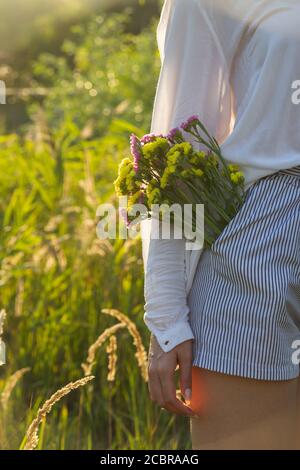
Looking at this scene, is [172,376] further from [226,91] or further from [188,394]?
[226,91]

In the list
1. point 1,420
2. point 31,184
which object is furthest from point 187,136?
point 31,184

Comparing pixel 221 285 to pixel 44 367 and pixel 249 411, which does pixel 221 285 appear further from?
pixel 44 367

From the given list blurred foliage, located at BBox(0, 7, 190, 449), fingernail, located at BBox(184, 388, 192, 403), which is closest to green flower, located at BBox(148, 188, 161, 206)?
fingernail, located at BBox(184, 388, 192, 403)

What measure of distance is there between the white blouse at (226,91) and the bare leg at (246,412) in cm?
12

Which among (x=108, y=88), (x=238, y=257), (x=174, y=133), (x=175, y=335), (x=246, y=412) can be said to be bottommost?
(x=246, y=412)

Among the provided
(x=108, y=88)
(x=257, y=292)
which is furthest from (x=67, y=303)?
(x=108, y=88)

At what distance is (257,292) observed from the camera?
1.58m

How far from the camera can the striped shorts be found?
5.18 feet

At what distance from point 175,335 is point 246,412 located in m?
0.19

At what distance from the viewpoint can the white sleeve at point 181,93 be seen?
170cm

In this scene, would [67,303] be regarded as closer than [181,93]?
No

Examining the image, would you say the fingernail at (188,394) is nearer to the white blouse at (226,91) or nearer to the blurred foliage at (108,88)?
the white blouse at (226,91)

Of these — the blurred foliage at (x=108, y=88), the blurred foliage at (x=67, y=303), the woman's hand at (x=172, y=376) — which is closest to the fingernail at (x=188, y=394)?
the woman's hand at (x=172, y=376)

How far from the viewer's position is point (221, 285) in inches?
63.9
